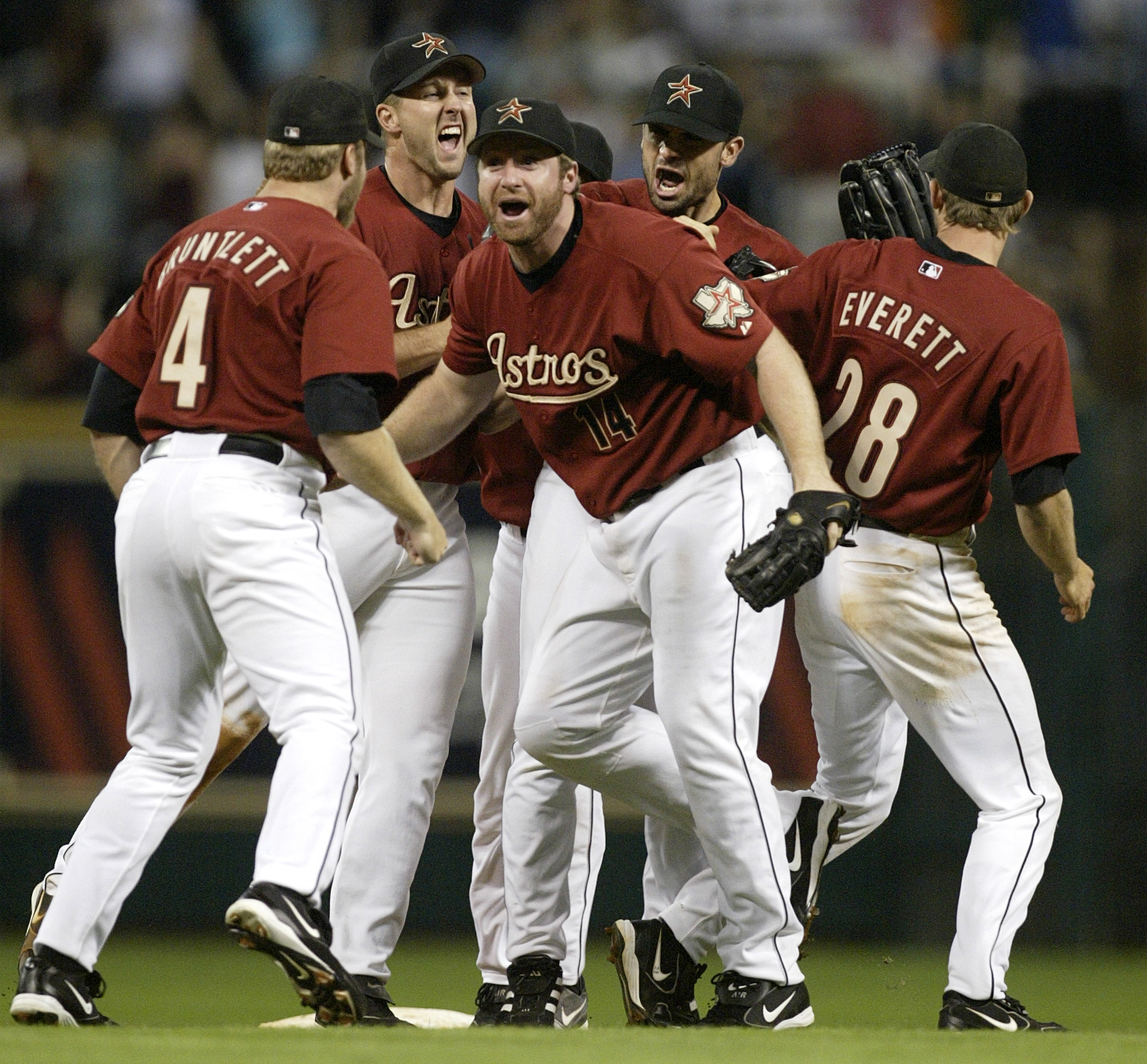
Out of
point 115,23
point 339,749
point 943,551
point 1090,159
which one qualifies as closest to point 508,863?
point 339,749

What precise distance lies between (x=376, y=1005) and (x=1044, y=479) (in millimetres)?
2052

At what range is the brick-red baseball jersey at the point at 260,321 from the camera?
13.0 feet

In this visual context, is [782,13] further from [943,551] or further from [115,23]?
[943,551]

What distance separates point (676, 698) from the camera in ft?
13.9

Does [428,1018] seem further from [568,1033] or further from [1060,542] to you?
[1060,542]

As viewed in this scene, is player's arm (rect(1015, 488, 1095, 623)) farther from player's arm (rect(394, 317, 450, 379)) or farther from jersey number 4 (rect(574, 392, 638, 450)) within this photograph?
player's arm (rect(394, 317, 450, 379))

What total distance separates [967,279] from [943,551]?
0.67m

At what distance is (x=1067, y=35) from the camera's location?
393 inches

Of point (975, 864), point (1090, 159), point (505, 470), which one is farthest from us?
point (1090, 159)

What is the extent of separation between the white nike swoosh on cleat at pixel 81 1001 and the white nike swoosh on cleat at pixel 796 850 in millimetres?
1823

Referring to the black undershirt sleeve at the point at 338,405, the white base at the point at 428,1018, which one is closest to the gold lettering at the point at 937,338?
the black undershirt sleeve at the point at 338,405

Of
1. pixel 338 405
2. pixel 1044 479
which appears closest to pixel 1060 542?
pixel 1044 479

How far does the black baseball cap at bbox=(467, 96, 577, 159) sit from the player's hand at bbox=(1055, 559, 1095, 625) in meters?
1.59

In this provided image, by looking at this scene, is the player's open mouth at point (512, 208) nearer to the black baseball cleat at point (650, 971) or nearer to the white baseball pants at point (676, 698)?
the white baseball pants at point (676, 698)
